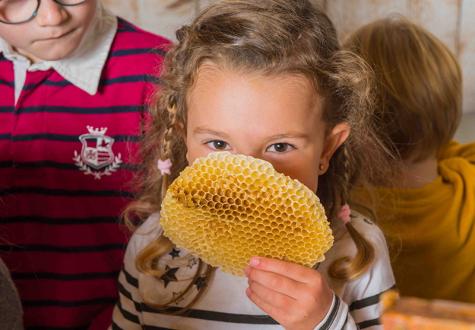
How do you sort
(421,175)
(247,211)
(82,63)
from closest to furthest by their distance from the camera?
1. (247,211)
2. (82,63)
3. (421,175)

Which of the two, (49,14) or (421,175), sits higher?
(49,14)

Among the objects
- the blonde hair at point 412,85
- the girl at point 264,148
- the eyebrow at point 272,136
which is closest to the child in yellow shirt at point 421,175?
the blonde hair at point 412,85

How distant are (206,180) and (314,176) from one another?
5.6 inches

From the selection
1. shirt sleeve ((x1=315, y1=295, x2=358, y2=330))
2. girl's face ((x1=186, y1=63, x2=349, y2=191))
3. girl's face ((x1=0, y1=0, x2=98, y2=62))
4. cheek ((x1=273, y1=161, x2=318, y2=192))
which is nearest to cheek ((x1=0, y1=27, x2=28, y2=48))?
girl's face ((x1=0, y1=0, x2=98, y2=62))

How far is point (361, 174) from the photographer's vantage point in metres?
0.87

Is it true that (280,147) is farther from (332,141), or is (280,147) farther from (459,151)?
(459,151)

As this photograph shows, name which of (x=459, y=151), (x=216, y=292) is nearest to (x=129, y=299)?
(x=216, y=292)

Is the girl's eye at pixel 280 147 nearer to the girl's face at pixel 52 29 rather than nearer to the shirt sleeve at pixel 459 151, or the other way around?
the girl's face at pixel 52 29

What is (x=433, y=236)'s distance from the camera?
1010mm

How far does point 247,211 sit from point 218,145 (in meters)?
0.10

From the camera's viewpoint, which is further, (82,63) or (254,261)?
(82,63)

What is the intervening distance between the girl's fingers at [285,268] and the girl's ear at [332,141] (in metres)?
0.16

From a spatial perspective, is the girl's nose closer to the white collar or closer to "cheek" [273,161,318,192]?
the white collar

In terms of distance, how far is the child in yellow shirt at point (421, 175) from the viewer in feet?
3.32
